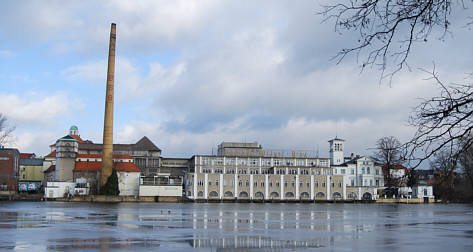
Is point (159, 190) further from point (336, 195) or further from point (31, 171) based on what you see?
point (31, 171)

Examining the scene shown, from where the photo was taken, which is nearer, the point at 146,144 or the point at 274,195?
the point at 274,195

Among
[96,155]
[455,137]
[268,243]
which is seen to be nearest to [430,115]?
[455,137]

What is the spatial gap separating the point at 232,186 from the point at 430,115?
112 metres

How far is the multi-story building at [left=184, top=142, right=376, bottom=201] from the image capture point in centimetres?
11869

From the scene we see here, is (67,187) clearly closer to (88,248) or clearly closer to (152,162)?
(152,162)

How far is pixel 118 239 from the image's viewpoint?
58.3ft

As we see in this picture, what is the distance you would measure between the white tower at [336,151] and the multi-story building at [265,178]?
7048 mm

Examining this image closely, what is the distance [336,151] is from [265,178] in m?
26.1

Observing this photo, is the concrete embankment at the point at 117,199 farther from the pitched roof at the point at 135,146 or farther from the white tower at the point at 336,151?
the white tower at the point at 336,151

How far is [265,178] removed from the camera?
120438 millimetres

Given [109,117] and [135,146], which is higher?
[109,117]

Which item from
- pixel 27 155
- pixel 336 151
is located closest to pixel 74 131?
pixel 27 155

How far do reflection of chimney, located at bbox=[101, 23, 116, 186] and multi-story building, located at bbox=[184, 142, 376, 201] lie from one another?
2043 centimetres

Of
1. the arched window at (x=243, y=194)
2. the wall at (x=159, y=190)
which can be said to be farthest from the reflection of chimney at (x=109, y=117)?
the arched window at (x=243, y=194)
